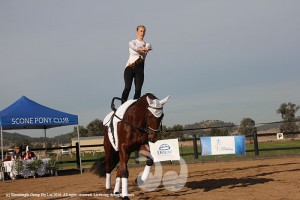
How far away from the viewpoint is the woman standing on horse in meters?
8.50

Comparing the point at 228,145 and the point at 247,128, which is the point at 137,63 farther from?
the point at 247,128

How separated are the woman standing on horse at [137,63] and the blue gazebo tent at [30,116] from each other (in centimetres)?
1049

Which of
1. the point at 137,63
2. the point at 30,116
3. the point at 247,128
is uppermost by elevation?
the point at 137,63

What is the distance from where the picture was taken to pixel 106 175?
936cm

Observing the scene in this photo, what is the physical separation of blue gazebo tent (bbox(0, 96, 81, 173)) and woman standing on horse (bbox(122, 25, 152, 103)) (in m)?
10.5

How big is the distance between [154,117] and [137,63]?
194 cm

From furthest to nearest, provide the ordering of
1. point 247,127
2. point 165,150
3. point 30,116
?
point 247,127, point 165,150, point 30,116

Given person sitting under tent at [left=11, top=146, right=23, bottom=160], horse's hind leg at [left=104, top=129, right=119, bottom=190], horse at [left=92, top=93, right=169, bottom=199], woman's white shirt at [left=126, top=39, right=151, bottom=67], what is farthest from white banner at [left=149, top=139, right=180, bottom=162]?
horse at [left=92, top=93, right=169, bottom=199]

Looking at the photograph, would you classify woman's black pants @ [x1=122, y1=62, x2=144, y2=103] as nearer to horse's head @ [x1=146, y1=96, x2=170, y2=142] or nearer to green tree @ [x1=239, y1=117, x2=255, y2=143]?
horse's head @ [x1=146, y1=96, x2=170, y2=142]

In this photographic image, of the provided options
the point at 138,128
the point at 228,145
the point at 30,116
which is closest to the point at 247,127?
the point at 228,145

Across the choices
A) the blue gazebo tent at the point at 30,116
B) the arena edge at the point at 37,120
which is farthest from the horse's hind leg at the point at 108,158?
the arena edge at the point at 37,120

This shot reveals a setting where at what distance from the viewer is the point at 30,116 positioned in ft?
59.4

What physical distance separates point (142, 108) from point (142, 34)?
206cm

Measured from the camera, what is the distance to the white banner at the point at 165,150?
1990 centimetres
